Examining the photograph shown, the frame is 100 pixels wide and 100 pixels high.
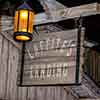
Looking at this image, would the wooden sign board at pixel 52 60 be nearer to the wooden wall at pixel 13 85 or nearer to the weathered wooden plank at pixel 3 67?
the wooden wall at pixel 13 85

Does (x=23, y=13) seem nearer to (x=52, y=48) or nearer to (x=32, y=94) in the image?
(x=52, y=48)

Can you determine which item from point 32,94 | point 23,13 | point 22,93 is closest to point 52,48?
point 23,13

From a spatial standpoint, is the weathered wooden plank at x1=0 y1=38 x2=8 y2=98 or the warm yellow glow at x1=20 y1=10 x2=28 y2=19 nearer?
the warm yellow glow at x1=20 y1=10 x2=28 y2=19

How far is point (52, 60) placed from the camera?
6938 millimetres

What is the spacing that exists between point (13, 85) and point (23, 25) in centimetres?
208

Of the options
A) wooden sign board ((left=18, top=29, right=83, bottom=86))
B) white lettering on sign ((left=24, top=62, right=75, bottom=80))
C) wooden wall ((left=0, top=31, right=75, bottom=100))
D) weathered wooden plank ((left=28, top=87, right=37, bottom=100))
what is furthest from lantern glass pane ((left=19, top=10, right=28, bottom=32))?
weathered wooden plank ((left=28, top=87, right=37, bottom=100))

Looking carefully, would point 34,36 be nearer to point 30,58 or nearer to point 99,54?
point 30,58

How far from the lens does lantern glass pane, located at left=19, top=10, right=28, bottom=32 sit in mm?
6662

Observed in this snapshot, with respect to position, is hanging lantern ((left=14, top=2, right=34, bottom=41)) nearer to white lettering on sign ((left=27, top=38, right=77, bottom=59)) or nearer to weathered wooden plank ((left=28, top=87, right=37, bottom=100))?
white lettering on sign ((left=27, top=38, right=77, bottom=59))

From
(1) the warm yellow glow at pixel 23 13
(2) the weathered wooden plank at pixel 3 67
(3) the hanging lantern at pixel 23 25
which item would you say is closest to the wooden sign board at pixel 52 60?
(3) the hanging lantern at pixel 23 25

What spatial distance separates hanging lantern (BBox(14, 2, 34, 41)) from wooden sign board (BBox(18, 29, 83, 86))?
52 centimetres

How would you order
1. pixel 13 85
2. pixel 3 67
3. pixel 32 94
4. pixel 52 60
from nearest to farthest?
1. pixel 52 60
2. pixel 32 94
3. pixel 13 85
4. pixel 3 67

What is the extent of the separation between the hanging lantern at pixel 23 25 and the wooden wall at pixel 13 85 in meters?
1.69

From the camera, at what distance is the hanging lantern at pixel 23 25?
21.7ft
